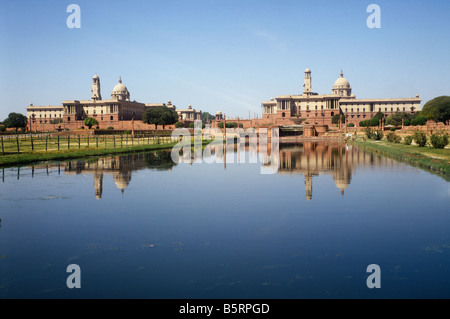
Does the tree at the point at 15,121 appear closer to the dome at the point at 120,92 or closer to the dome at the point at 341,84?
the dome at the point at 120,92

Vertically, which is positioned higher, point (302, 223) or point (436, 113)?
point (436, 113)

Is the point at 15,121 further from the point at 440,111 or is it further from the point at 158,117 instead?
the point at 440,111

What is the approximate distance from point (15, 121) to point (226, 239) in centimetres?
9811

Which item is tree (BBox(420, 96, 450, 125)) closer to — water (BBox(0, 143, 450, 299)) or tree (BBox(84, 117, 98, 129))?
water (BBox(0, 143, 450, 299))

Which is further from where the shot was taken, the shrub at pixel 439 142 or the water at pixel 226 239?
the shrub at pixel 439 142

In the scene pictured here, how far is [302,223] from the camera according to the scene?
23.2 feet

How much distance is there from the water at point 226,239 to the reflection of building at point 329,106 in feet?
320

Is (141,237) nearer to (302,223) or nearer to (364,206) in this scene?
(302,223)

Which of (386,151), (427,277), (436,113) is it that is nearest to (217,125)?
(436,113)

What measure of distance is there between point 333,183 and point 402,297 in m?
7.59

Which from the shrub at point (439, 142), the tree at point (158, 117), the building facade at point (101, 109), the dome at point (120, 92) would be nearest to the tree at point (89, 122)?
the building facade at point (101, 109)

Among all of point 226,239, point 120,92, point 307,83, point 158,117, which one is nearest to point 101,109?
point 120,92

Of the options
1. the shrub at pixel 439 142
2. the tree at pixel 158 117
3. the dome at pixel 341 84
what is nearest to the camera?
the shrub at pixel 439 142

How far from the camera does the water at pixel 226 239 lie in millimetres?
4535
